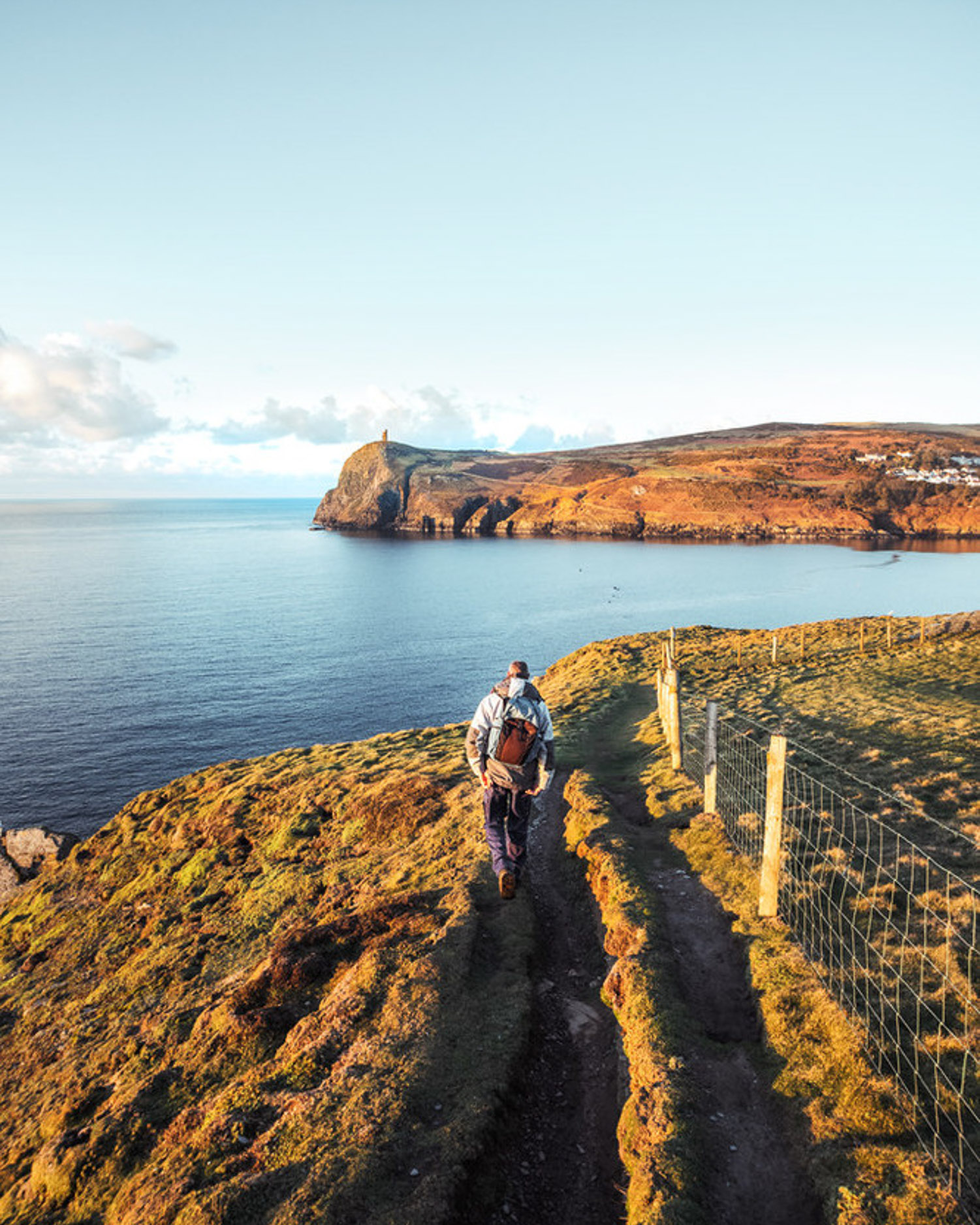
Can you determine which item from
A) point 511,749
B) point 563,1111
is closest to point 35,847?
point 511,749

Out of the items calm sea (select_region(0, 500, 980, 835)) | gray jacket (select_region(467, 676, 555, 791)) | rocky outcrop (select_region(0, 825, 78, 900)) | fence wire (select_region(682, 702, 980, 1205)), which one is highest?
gray jacket (select_region(467, 676, 555, 791))

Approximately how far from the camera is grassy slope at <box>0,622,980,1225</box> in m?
6.93

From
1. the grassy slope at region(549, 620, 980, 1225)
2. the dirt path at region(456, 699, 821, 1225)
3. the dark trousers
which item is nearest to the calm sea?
the grassy slope at region(549, 620, 980, 1225)

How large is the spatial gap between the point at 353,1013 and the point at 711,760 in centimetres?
953

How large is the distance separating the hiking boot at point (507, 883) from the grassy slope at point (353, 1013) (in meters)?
0.31

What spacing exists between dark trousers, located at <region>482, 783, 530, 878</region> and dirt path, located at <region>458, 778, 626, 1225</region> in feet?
3.71

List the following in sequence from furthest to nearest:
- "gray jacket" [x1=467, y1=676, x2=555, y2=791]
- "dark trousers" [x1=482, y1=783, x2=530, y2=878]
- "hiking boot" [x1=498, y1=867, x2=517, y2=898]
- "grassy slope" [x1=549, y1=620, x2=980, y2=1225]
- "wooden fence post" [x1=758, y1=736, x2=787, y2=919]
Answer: "hiking boot" [x1=498, y1=867, x2=517, y2=898] → "dark trousers" [x1=482, y1=783, x2=530, y2=878] → "gray jacket" [x1=467, y1=676, x2=555, y2=791] → "wooden fence post" [x1=758, y1=736, x2=787, y2=919] → "grassy slope" [x1=549, y1=620, x2=980, y2=1225]

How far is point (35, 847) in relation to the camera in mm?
27688

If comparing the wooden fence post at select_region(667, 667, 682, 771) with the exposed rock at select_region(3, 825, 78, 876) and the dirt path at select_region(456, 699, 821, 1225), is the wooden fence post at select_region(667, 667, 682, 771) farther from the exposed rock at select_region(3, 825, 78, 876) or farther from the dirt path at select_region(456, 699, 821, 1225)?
the exposed rock at select_region(3, 825, 78, 876)

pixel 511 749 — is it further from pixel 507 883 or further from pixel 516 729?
pixel 507 883

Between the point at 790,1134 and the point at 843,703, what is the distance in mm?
19130

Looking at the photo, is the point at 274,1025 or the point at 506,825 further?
the point at 506,825

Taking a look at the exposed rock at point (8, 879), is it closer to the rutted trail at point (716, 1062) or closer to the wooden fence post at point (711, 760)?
the rutted trail at point (716, 1062)

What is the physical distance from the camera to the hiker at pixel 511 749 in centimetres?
1194
